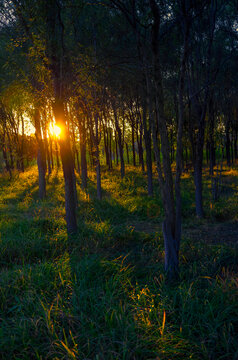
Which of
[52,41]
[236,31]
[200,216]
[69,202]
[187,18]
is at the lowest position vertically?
[200,216]

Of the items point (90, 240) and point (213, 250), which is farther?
point (90, 240)

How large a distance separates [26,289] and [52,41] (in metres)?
5.84

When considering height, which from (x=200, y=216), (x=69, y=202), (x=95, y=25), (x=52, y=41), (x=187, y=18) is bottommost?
(x=200, y=216)

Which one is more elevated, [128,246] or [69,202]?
[69,202]

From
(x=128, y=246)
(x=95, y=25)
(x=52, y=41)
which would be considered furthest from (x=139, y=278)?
(x=95, y=25)

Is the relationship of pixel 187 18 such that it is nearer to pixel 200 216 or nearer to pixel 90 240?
pixel 90 240

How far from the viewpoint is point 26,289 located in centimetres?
344

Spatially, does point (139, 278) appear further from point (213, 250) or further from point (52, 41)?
point (52, 41)

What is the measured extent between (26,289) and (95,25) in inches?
424

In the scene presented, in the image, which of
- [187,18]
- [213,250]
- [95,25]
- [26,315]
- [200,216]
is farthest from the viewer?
[95,25]

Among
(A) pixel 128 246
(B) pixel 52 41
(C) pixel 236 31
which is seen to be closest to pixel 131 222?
(A) pixel 128 246

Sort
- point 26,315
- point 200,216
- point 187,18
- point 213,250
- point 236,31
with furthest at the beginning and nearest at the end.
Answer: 1. point 200,216
2. point 236,31
3. point 213,250
4. point 187,18
5. point 26,315

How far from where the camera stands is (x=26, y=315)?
2.91 m

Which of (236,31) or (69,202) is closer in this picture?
(69,202)
